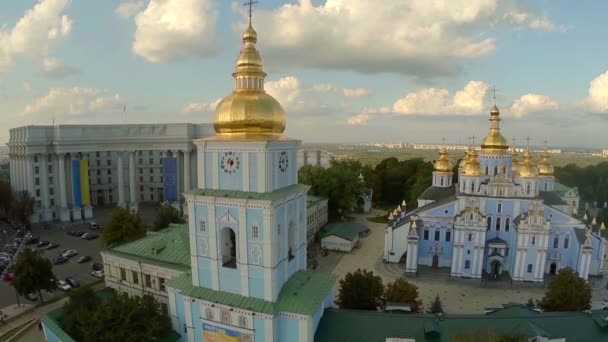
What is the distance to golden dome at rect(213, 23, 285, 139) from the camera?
1584 centimetres

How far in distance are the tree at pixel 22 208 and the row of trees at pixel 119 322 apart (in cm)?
4027

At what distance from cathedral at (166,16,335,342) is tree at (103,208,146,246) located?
19459 millimetres

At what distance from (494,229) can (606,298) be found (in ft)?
33.1

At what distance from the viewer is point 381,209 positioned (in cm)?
7012

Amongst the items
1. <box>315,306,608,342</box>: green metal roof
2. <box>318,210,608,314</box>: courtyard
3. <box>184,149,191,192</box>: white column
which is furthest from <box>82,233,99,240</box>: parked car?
<box>315,306,608,342</box>: green metal roof

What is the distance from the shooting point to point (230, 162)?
16.3 m

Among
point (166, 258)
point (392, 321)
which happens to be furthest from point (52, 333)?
point (392, 321)

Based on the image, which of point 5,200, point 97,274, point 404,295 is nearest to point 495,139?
point 404,295

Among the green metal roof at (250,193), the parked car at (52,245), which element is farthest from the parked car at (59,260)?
the green metal roof at (250,193)

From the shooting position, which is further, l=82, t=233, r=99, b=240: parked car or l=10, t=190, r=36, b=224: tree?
l=10, t=190, r=36, b=224: tree

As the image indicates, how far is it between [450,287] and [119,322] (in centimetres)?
2808

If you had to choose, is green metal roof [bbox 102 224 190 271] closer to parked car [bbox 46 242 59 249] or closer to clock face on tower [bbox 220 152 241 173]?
clock face on tower [bbox 220 152 241 173]

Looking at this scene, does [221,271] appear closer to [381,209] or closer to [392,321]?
[392,321]

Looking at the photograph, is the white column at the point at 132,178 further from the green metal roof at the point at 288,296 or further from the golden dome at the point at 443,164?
the green metal roof at the point at 288,296
